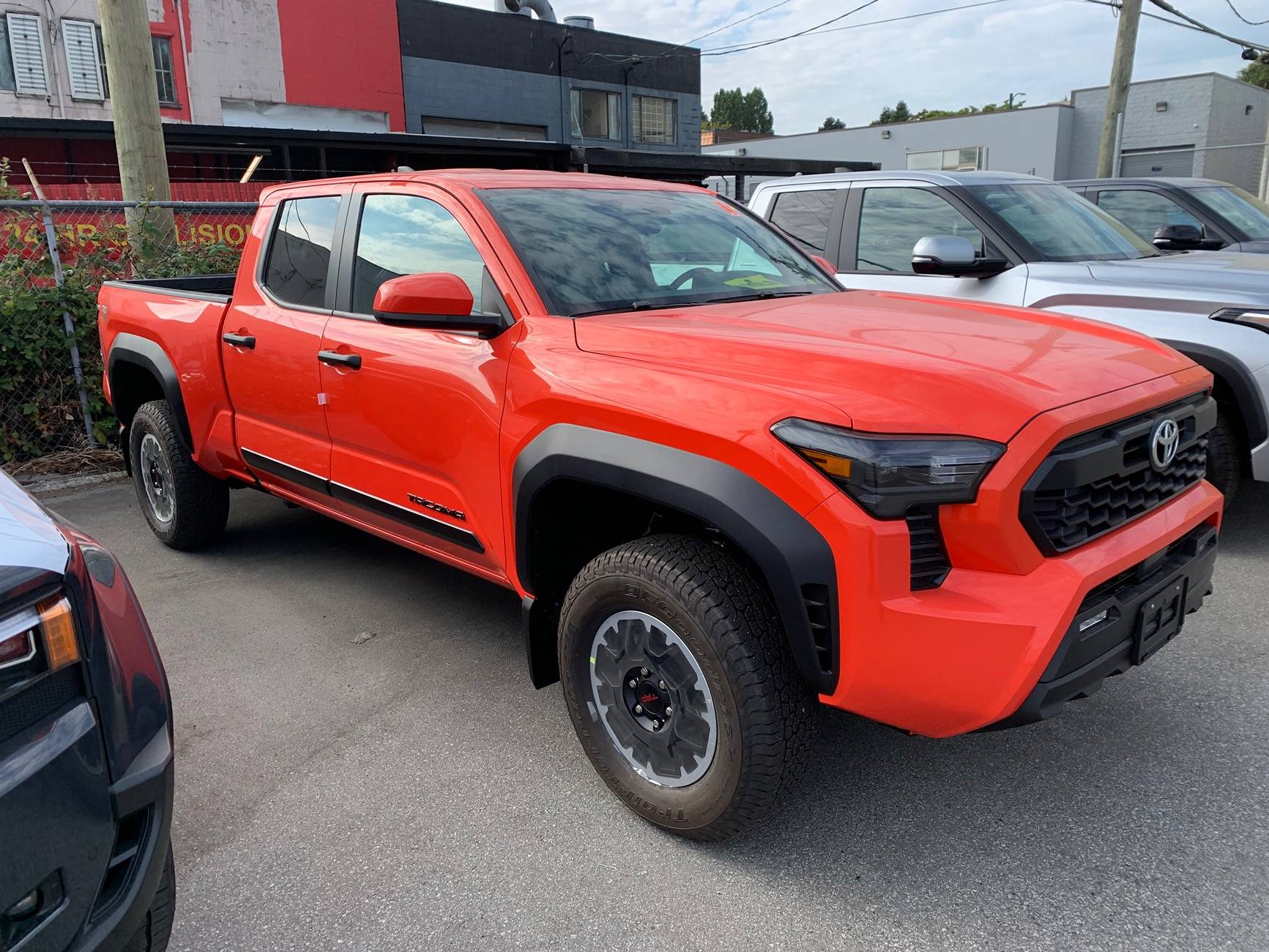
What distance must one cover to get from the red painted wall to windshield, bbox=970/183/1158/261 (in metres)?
19.2

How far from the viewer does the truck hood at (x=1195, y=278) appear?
4.60 m

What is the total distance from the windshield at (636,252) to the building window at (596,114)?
24372 millimetres

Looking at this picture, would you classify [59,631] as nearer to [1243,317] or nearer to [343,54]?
[1243,317]

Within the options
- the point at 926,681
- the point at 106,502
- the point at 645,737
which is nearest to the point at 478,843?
the point at 645,737

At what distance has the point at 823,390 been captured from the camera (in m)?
2.28

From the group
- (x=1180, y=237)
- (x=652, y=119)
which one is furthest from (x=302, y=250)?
(x=652, y=119)

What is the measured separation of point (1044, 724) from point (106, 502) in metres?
5.72

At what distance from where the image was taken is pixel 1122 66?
1535 centimetres

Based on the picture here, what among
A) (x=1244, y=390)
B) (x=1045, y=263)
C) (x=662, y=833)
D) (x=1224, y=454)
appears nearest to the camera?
(x=662, y=833)

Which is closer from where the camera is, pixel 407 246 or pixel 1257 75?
pixel 407 246

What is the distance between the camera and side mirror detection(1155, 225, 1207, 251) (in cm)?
663

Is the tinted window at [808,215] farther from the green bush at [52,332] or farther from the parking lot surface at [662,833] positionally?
the green bush at [52,332]

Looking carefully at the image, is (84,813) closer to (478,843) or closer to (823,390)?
(478,843)

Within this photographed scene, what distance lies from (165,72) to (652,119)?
14907 millimetres
